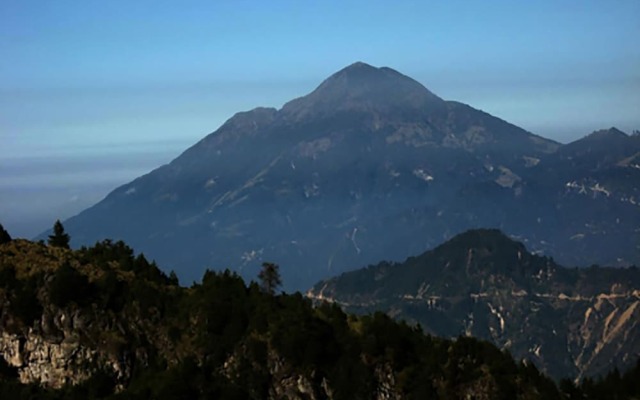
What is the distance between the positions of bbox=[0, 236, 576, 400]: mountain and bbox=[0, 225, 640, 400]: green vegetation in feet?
0.28

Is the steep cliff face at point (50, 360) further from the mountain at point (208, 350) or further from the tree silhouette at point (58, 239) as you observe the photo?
the tree silhouette at point (58, 239)

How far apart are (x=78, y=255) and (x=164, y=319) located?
51.1ft

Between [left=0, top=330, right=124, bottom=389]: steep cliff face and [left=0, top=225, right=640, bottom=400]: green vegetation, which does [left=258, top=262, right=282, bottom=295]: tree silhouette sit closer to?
[left=0, top=225, right=640, bottom=400]: green vegetation

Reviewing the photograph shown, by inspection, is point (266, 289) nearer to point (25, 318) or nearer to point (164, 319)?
point (164, 319)

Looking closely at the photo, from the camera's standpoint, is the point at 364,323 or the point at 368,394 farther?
the point at 364,323

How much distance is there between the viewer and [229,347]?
10075 cm

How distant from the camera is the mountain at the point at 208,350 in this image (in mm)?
98250

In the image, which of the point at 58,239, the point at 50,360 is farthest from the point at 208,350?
the point at 58,239

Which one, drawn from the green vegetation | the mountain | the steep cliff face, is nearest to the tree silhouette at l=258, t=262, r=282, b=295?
the green vegetation

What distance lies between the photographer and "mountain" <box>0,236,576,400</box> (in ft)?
322

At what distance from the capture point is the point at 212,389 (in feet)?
322

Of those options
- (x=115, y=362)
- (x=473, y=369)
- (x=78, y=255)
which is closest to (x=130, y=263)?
(x=78, y=255)

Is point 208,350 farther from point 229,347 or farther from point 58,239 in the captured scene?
point 58,239

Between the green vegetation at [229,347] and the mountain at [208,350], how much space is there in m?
0.08
